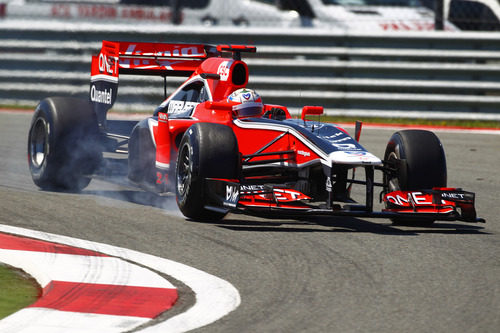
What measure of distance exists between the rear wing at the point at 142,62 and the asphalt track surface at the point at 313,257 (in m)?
0.89

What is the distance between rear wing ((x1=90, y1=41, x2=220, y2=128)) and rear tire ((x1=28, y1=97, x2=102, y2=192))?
247mm

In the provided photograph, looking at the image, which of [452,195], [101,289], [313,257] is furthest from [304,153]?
[101,289]

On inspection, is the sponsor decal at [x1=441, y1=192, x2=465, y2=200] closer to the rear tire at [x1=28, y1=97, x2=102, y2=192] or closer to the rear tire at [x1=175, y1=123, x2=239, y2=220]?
the rear tire at [x1=175, y1=123, x2=239, y2=220]

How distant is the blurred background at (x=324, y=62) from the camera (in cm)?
1422

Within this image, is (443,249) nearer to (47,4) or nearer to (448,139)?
(448,139)

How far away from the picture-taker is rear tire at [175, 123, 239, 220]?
6.50 meters

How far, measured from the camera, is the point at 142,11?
17.6 meters

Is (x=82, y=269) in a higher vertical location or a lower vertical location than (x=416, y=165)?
lower

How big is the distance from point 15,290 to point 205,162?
7.26 ft

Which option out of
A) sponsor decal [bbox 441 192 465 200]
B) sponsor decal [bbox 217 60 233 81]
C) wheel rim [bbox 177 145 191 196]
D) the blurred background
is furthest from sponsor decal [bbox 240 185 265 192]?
the blurred background

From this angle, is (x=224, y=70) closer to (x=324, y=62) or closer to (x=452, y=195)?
(x=452, y=195)

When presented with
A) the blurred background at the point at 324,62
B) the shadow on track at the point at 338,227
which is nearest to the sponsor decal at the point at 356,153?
the shadow on track at the point at 338,227

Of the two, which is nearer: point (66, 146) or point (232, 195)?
point (232, 195)

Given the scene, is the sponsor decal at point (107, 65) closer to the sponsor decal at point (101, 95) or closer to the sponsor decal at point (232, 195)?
the sponsor decal at point (101, 95)
